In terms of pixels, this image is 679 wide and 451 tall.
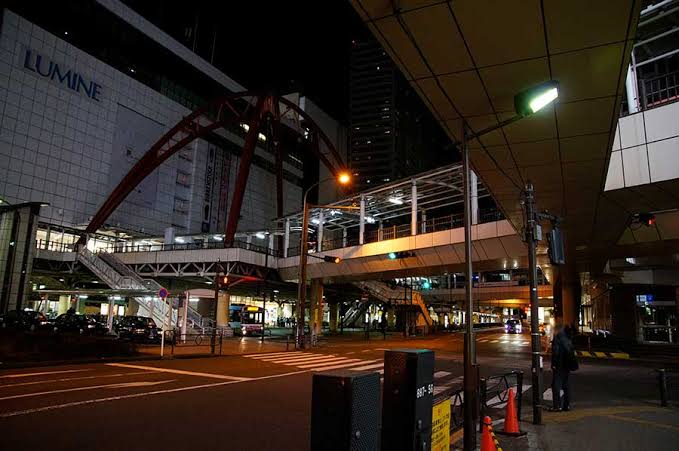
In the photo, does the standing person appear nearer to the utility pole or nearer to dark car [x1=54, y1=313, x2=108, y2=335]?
the utility pole

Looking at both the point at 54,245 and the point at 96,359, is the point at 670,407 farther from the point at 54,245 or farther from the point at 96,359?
the point at 54,245

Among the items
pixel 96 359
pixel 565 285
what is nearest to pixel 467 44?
pixel 96 359

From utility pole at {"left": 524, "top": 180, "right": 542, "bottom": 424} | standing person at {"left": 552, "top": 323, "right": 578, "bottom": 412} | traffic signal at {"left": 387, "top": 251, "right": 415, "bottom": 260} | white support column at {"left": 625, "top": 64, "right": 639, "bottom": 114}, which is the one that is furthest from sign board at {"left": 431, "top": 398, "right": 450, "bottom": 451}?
traffic signal at {"left": 387, "top": 251, "right": 415, "bottom": 260}

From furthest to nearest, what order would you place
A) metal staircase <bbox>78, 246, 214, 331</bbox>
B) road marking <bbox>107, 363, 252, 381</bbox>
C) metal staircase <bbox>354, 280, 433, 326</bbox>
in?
metal staircase <bbox>354, 280, 433, 326</bbox> < metal staircase <bbox>78, 246, 214, 331</bbox> < road marking <bbox>107, 363, 252, 381</bbox>

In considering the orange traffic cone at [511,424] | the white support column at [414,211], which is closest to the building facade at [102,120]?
the white support column at [414,211]

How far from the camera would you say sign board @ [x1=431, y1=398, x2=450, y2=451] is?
5258 mm

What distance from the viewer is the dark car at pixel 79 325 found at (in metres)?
29.9

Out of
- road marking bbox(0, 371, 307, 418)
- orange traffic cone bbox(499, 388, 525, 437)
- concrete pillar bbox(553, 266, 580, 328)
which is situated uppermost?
concrete pillar bbox(553, 266, 580, 328)

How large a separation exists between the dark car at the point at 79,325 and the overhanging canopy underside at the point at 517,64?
29.2 metres

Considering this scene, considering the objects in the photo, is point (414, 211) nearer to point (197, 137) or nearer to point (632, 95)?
point (632, 95)

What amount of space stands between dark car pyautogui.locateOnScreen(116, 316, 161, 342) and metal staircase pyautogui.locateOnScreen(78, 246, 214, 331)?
10.8 feet

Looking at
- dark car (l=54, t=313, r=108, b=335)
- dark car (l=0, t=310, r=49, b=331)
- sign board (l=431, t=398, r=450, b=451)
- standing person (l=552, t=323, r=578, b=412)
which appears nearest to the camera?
sign board (l=431, t=398, r=450, b=451)

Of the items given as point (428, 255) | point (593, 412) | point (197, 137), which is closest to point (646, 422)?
point (593, 412)

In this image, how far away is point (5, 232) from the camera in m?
32.0
